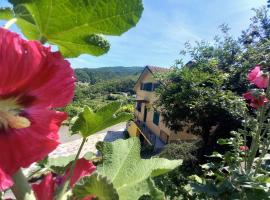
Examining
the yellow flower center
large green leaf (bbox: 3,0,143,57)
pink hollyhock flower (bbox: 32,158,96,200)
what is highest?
large green leaf (bbox: 3,0,143,57)

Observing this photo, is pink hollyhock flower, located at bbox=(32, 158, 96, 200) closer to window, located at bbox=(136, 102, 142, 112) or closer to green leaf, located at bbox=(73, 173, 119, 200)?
green leaf, located at bbox=(73, 173, 119, 200)

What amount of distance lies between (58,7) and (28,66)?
198 mm

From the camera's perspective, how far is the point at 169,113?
16828 mm

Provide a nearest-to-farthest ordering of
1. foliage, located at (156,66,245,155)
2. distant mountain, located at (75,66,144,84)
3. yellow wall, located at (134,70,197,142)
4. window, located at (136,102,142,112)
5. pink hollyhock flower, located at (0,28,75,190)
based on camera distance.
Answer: pink hollyhock flower, located at (0,28,75,190), foliage, located at (156,66,245,155), yellow wall, located at (134,70,197,142), window, located at (136,102,142,112), distant mountain, located at (75,66,144,84)

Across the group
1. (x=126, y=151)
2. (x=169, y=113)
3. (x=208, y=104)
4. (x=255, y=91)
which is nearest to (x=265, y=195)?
(x=255, y=91)

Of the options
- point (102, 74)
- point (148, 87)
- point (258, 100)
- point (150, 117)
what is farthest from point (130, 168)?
point (102, 74)

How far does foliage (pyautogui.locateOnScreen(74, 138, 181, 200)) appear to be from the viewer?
82cm

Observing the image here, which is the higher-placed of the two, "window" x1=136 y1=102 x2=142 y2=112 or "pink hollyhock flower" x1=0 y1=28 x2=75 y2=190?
"pink hollyhock flower" x1=0 y1=28 x2=75 y2=190

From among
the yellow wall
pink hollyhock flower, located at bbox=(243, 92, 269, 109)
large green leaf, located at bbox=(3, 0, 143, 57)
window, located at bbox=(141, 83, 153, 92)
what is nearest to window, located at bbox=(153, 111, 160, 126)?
the yellow wall

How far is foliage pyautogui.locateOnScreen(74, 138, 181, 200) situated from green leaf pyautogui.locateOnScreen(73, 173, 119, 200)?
0.53 feet

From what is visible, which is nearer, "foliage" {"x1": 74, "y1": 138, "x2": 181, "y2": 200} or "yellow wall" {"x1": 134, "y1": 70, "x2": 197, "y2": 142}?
"foliage" {"x1": 74, "y1": 138, "x2": 181, "y2": 200}

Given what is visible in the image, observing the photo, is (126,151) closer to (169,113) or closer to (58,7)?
(58,7)

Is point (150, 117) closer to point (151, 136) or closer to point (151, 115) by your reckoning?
point (151, 115)

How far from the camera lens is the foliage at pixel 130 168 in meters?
0.82
